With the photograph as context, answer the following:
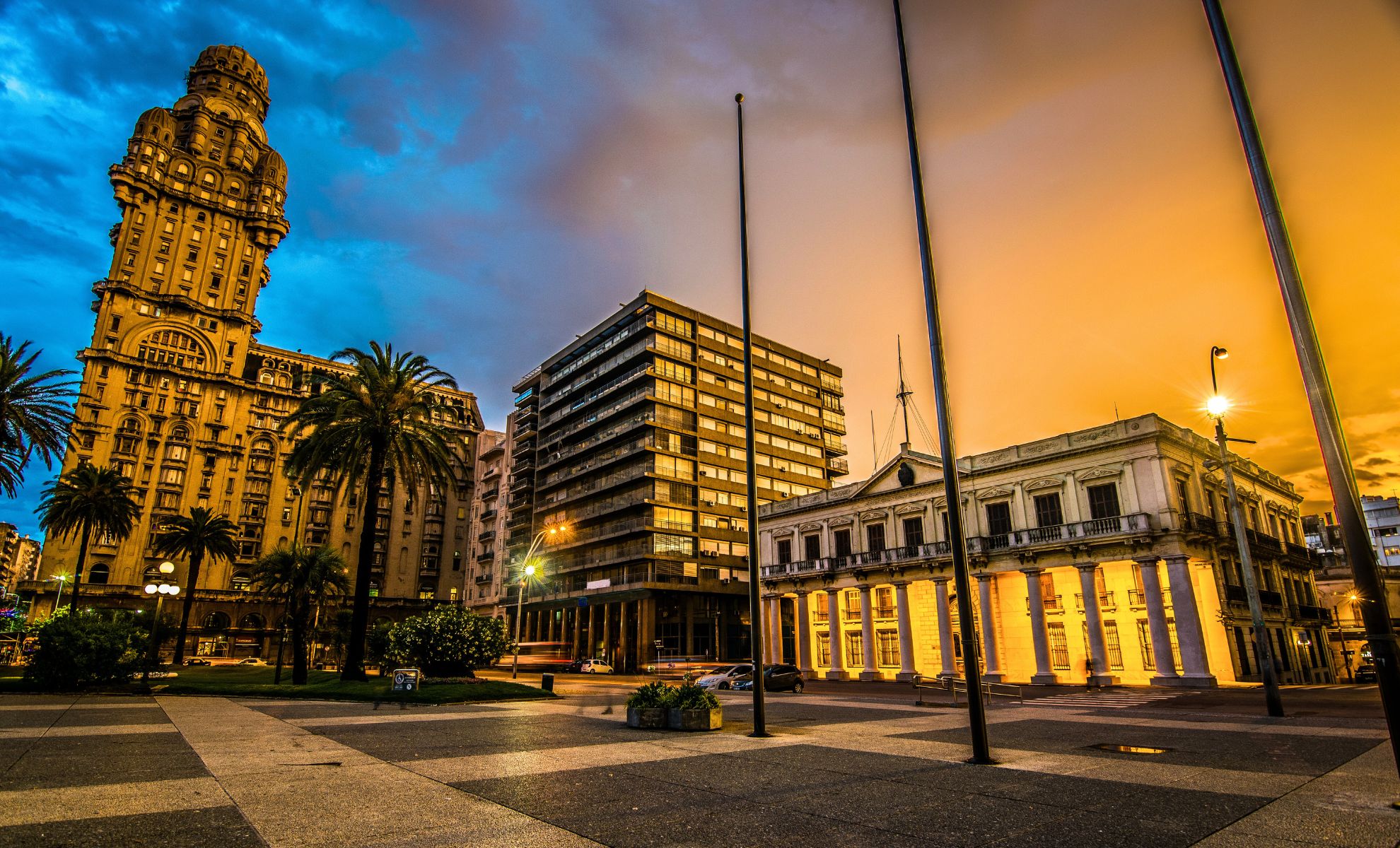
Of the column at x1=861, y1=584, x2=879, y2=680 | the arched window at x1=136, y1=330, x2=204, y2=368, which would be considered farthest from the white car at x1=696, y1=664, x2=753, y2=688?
the arched window at x1=136, y1=330, x2=204, y2=368

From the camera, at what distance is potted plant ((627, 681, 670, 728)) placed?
14.2 metres

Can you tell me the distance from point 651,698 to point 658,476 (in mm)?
58273

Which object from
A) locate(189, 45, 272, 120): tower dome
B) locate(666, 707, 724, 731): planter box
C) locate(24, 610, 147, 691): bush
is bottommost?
locate(666, 707, 724, 731): planter box

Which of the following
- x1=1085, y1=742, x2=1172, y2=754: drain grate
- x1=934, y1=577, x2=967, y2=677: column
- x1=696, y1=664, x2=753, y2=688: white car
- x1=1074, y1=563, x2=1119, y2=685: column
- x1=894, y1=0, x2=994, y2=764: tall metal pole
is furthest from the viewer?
x1=934, y1=577, x2=967, y2=677: column

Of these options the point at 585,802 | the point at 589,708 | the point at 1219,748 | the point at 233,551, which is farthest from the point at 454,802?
the point at 233,551

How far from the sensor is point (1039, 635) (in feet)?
126

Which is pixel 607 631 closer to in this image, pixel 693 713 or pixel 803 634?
pixel 803 634

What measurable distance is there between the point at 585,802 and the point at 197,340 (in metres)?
101

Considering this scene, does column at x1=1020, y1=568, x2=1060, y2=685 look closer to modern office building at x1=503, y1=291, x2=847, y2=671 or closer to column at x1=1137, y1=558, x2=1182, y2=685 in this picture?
column at x1=1137, y1=558, x2=1182, y2=685

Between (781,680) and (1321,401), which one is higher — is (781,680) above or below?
below

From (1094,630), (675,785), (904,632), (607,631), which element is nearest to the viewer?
(675,785)

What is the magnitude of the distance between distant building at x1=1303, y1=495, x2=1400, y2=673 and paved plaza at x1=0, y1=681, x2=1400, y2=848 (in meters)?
3.13

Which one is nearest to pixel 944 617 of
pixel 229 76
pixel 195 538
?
pixel 195 538

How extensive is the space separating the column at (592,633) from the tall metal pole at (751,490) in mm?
64692
